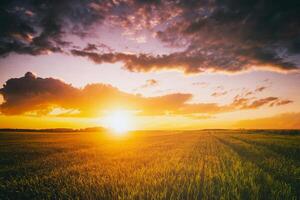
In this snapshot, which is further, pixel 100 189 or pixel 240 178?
pixel 240 178

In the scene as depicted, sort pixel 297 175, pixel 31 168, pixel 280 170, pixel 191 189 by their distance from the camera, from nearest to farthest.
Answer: pixel 191 189, pixel 297 175, pixel 280 170, pixel 31 168

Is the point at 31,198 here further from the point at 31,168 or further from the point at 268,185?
the point at 268,185

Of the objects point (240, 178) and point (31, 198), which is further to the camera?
point (240, 178)

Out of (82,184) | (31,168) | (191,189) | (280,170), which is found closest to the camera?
(191,189)

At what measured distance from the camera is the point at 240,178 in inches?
288

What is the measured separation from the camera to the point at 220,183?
700cm

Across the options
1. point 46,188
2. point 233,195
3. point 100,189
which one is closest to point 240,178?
point 233,195

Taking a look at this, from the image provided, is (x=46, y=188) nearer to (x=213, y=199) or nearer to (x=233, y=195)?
(x=213, y=199)

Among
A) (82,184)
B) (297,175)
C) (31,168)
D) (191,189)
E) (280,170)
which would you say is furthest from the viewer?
(31,168)

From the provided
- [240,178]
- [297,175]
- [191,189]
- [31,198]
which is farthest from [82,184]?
[297,175]

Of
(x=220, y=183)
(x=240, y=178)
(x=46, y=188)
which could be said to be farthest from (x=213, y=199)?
(x=46, y=188)

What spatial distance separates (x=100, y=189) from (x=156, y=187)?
1.65 m

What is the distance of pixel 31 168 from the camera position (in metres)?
11.7

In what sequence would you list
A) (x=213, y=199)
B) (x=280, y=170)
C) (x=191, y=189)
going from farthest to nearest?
(x=280, y=170) < (x=191, y=189) < (x=213, y=199)
